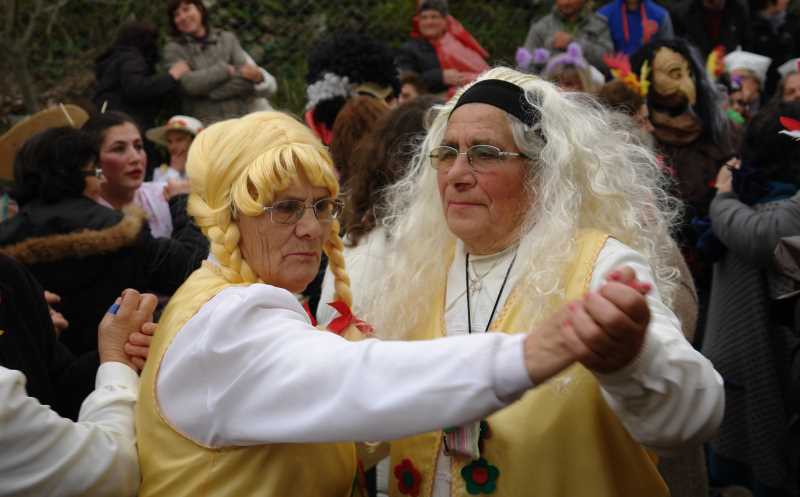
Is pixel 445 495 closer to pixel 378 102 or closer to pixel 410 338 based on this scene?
pixel 410 338

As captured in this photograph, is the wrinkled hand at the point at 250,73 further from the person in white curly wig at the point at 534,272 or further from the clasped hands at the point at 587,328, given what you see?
the clasped hands at the point at 587,328

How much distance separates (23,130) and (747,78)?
20.8 feet

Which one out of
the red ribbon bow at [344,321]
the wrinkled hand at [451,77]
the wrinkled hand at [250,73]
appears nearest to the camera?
the red ribbon bow at [344,321]

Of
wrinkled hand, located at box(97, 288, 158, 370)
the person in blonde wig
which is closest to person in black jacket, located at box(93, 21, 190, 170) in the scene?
wrinkled hand, located at box(97, 288, 158, 370)

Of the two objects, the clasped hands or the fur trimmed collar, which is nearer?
the clasped hands

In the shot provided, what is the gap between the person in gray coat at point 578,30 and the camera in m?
8.94

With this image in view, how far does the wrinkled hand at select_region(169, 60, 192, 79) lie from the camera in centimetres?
794

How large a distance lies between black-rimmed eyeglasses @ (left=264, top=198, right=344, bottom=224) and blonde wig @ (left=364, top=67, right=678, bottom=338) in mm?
452

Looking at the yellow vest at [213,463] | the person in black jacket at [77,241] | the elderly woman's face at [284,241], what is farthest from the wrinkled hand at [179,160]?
the yellow vest at [213,463]

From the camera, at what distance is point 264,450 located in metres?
2.30

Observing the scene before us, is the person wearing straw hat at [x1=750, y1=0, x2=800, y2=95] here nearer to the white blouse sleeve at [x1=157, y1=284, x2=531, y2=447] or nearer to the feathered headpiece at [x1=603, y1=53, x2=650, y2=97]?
the feathered headpiece at [x1=603, y1=53, x2=650, y2=97]

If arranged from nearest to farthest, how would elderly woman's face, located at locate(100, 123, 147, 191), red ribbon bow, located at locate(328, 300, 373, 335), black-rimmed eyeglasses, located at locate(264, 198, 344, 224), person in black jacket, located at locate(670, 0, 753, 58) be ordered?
black-rimmed eyeglasses, located at locate(264, 198, 344, 224) → red ribbon bow, located at locate(328, 300, 373, 335) → elderly woman's face, located at locate(100, 123, 147, 191) → person in black jacket, located at locate(670, 0, 753, 58)

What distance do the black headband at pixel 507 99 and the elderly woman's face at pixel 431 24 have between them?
241 inches

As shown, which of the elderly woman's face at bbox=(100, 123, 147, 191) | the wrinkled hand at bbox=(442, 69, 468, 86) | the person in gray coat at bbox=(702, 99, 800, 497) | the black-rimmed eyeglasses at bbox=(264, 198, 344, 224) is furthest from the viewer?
the wrinkled hand at bbox=(442, 69, 468, 86)
